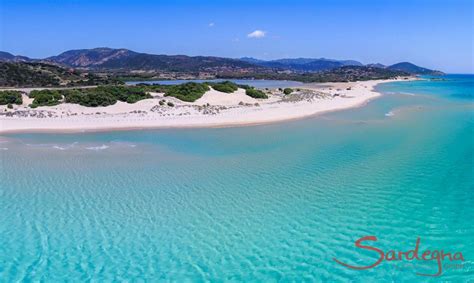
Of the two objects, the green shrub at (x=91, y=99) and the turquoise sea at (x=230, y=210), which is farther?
the green shrub at (x=91, y=99)

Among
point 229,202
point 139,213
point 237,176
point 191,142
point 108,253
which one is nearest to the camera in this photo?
point 108,253

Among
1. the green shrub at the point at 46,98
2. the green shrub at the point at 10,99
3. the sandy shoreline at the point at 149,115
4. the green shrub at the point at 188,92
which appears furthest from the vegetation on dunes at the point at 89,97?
the green shrub at the point at 188,92

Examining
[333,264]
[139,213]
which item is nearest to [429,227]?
[333,264]

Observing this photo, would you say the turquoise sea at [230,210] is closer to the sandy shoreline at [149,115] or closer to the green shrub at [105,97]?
the sandy shoreline at [149,115]

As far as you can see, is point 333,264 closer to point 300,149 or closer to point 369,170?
point 369,170

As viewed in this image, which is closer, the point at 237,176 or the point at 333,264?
the point at 333,264

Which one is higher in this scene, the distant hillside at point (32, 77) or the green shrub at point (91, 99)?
the distant hillside at point (32, 77)

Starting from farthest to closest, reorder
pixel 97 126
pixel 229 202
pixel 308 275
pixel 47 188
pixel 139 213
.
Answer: pixel 97 126 < pixel 47 188 < pixel 229 202 < pixel 139 213 < pixel 308 275
